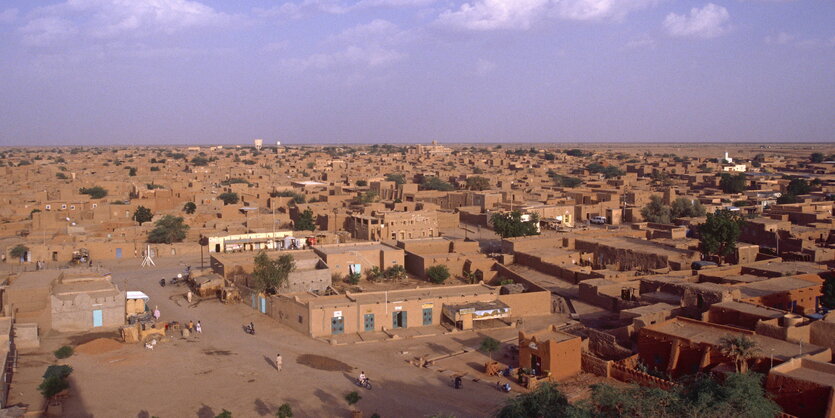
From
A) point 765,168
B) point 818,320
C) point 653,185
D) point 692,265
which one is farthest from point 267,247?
point 765,168

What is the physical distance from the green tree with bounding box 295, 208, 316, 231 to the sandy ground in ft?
56.0

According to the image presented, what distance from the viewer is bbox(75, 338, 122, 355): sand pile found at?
21.0m

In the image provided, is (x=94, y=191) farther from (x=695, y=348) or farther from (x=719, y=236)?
(x=695, y=348)

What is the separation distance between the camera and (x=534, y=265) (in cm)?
3188

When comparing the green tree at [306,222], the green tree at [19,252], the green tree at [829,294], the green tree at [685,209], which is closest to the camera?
the green tree at [829,294]

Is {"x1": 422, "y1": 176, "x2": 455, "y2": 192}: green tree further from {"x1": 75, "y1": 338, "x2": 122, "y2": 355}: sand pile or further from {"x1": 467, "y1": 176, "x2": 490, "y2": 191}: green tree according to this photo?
{"x1": 75, "y1": 338, "x2": 122, "y2": 355}: sand pile

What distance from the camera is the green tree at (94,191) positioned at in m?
54.3

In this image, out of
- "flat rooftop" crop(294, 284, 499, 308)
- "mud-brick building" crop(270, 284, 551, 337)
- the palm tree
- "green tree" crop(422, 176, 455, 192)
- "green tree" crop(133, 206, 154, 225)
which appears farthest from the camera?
"green tree" crop(422, 176, 455, 192)

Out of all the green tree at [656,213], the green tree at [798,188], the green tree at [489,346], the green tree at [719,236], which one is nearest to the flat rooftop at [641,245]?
the green tree at [719,236]

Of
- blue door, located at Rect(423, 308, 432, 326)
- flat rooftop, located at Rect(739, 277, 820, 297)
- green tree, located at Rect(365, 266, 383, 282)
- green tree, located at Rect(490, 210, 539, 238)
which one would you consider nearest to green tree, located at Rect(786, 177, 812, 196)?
green tree, located at Rect(490, 210, 539, 238)

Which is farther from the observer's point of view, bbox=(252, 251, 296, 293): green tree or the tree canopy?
bbox=(252, 251, 296, 293): green tree

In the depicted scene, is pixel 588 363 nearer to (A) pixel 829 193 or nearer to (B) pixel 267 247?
(B) pixel 267 247

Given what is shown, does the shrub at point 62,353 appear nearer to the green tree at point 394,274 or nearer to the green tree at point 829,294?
the green tree at point 394,274

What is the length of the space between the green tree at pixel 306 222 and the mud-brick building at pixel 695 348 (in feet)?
85.2
